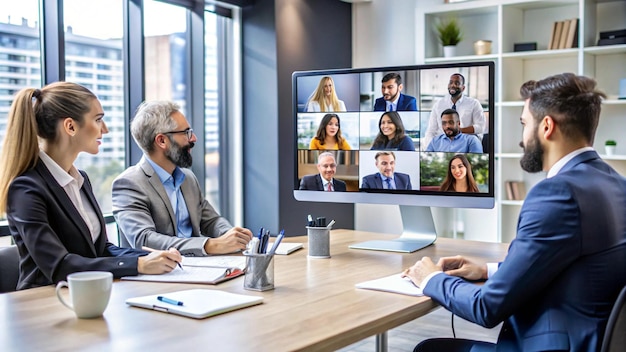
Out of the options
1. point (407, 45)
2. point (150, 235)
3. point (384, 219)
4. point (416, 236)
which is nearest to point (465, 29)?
point (407, 45)

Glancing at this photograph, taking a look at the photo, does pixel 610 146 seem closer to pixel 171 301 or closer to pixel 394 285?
pixel 394 285

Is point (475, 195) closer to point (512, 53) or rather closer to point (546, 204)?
point (546, 204)

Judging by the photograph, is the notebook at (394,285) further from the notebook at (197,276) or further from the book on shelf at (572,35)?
the book on shelf at (572,35)

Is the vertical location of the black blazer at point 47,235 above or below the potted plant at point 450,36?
below

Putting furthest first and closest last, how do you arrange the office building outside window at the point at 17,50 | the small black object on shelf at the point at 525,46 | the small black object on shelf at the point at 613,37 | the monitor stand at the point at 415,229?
1. the small black object on shelf at the point at 525,46
2. the small black object on shelf at the point at 613,37
3. the office building outside window at the point at 17,50
4. the monitor stand at the point at 415,229

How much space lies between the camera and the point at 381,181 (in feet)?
8.26

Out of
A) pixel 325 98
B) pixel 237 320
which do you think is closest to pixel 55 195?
pixel 237 320

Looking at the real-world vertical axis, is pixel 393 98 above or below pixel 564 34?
below

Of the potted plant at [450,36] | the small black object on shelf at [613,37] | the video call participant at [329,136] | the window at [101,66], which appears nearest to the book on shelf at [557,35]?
the small black object on shelf at [613,37]

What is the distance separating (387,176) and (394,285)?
73cm

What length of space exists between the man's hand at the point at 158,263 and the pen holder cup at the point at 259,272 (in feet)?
0.89

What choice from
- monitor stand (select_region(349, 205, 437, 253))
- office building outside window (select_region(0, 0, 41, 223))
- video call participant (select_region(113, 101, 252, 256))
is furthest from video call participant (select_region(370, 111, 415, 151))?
office building outside window (select_region(0, 0, 41, 223))

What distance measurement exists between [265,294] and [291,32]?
11.6 feet

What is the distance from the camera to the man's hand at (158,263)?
1.93m
